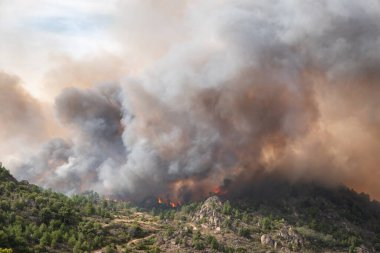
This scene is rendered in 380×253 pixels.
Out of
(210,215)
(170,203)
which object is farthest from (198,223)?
(170,203)

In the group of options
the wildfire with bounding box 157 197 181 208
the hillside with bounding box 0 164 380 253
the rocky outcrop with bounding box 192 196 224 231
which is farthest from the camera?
the wildfire with bounding box 157 197 181 208

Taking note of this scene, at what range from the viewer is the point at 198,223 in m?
161

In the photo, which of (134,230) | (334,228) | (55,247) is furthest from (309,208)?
(55,247)

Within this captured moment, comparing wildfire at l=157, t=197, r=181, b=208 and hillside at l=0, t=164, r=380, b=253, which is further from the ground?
wildfire at l=157, t=197, r=181, b=208

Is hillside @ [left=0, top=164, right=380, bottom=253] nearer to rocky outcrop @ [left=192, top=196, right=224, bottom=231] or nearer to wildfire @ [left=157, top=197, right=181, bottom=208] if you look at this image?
rocky outcrop @ [left=192, top=196, right=224, bottom=231]

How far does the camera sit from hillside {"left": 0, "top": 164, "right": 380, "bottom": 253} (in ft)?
410

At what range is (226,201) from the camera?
175 metres

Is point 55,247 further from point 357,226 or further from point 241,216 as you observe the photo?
point 357,226

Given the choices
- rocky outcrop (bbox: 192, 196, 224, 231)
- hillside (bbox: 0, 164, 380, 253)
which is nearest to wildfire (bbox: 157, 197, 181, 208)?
hillside (bbox: 0, 164, 380, 253)

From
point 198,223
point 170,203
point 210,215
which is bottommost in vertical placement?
point 198,223

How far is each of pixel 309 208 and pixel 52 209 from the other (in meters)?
88.9

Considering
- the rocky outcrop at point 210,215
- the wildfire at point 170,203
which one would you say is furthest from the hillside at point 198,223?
the wildfire at point 170,203

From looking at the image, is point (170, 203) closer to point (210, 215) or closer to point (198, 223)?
point (210, 215)

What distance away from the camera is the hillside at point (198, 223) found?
410 feet
